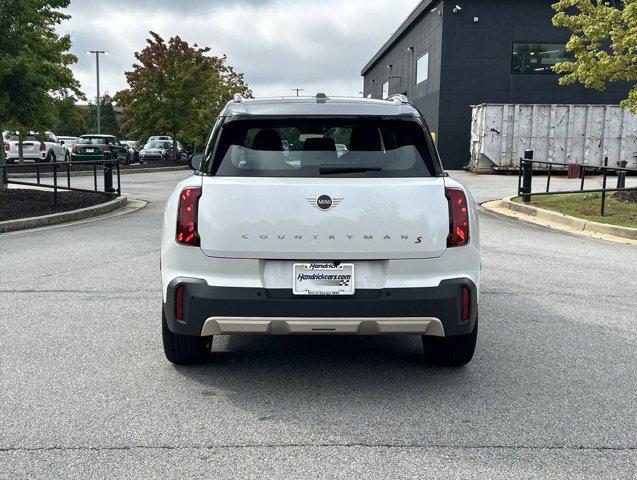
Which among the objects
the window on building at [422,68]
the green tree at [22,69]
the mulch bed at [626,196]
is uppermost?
the window on building at [422,68]

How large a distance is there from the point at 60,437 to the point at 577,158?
110 feet

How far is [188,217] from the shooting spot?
4.42m

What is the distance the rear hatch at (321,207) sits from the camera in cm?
432

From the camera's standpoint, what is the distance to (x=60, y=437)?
12.3ft

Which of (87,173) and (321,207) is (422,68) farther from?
(321,207)

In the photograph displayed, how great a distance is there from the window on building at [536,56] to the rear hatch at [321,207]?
117ft

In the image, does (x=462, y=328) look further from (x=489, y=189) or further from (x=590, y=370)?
(x=489, y=189)

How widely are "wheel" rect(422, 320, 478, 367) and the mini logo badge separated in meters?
1.26

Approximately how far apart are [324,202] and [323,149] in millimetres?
449

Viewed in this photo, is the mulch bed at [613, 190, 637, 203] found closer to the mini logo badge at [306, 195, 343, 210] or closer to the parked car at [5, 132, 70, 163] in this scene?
the mini logo badge at [306, 195, 343, 210]

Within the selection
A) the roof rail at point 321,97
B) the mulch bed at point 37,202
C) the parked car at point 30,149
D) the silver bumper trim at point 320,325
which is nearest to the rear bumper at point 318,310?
the silver bumper trim at point 320,325

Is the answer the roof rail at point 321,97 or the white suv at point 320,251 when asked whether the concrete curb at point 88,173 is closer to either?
the roof rail at point 321,97

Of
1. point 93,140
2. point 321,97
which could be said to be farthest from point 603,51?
point 93,140

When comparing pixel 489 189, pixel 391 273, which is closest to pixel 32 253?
pixel 391 273
